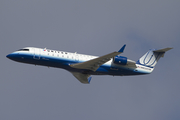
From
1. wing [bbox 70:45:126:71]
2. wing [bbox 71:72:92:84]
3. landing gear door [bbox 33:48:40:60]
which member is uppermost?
landing gear door [bbox 33:48:40:60]

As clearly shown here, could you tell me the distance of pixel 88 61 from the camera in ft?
117

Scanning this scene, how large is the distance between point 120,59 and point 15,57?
14039 millimetres

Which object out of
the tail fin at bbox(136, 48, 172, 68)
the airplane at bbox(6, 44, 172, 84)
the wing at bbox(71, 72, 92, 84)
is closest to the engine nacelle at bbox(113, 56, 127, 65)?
the airplane at bbox(6, 44, 172, 84)

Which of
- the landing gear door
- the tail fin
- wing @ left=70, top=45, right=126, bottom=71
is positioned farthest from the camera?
the tail fin

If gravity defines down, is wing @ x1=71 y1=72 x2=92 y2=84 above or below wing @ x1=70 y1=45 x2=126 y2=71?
below

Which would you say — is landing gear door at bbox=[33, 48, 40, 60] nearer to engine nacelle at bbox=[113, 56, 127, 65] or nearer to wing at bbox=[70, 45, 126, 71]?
wing at bbox=[70, 45, 126, 71]

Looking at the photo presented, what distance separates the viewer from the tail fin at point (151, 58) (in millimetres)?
41031

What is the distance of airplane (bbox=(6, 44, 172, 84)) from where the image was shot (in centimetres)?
3588

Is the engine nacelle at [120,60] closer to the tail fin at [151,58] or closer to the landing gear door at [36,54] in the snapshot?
the tail fin at [151,58]

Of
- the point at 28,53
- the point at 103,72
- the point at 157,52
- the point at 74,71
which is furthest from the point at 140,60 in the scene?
the point at 28,53

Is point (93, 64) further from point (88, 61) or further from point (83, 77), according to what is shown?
point (83, 77)

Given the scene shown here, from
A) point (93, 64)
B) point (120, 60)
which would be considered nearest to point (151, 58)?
point (120, 60)

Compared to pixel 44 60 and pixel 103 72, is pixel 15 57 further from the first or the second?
pixel 103 72

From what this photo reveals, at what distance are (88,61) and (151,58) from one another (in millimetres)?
11126
